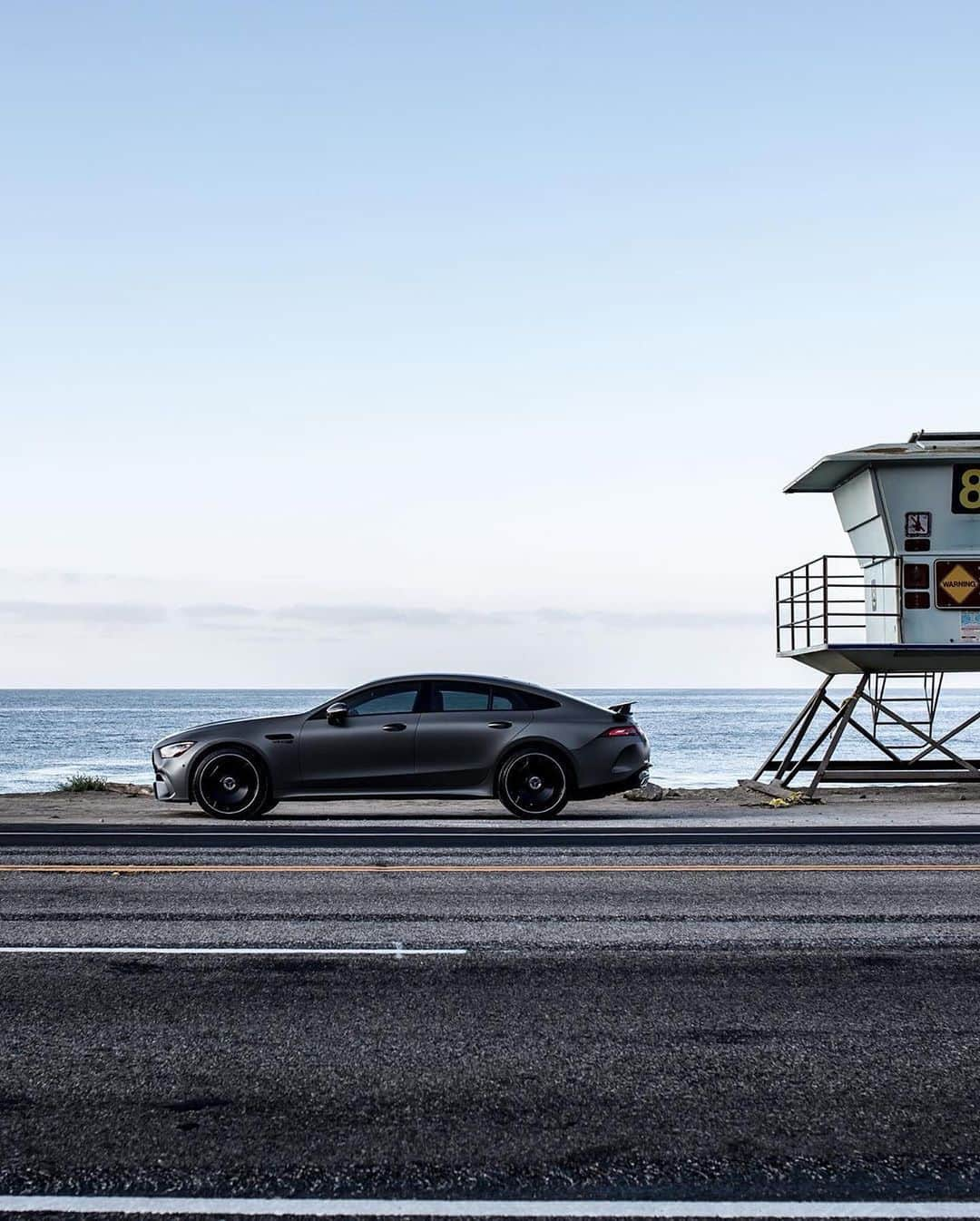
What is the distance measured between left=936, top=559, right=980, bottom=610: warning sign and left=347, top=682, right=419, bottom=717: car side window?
31.6 ft

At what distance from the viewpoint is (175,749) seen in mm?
15078

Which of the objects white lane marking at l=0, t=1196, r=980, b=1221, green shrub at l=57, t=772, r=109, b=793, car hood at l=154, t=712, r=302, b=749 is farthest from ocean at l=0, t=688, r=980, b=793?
white lane marking at l=0, t=1196, r=980, b=1221

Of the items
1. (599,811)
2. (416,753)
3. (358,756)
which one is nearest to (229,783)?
(358,756)

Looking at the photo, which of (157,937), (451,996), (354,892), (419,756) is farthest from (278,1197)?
(419,756)

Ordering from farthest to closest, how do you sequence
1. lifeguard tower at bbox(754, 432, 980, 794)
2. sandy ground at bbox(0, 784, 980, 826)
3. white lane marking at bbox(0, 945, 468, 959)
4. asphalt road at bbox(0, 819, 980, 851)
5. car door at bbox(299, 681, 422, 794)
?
lifeguard tower at bbox(754, 432, 980, 794), sandy ground at bbox(0, 784, 980, 826), car door at bbox(299, 681, 422, 794), asphalt road at bbox(0, 819, 980, 851), white lane marking at bbox(0, 945, 468, 959)

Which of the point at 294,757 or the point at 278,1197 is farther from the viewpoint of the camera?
the point at 294,757

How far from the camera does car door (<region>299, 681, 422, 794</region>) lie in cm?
1477

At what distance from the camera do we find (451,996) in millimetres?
6180

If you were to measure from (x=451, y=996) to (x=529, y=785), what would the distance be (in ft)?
29.1

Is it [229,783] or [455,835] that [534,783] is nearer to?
[455,835]

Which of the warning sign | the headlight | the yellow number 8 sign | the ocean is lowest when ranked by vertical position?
the ocean

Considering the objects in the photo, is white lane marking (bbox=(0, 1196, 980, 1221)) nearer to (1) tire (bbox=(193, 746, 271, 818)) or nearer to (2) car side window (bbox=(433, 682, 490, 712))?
(1) tire (bbox=(193, 746, 271, 818))

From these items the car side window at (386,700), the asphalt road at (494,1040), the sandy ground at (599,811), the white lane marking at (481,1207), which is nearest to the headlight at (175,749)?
the sandy ground at (599,811)

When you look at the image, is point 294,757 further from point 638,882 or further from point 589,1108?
point 589,1108
